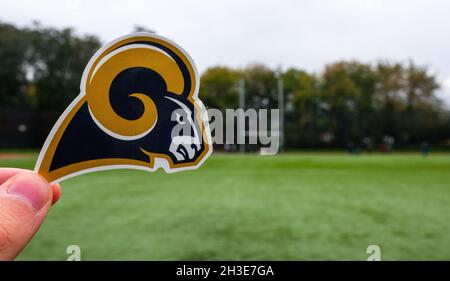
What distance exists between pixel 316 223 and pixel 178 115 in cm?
232

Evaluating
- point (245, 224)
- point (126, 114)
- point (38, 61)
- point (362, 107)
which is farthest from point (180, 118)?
point (362, 107)

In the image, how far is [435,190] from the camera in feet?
15.2

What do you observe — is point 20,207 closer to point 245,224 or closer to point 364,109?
point 245,224

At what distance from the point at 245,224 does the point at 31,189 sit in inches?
87.7

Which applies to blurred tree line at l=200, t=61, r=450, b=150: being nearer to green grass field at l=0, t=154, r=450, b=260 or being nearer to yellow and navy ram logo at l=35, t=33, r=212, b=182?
green grass field at l=0, t=154, r=450, b=260

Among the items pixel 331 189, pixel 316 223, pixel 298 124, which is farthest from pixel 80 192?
pixel 298 124

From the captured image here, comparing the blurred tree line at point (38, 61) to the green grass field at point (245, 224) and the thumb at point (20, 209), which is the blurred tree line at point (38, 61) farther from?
the thumb at point (20, 209)

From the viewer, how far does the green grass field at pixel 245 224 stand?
2.06 meters

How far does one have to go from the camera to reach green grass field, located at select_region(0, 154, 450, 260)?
2059 millimetres

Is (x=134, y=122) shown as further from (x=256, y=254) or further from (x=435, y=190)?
(x=435, y=190)

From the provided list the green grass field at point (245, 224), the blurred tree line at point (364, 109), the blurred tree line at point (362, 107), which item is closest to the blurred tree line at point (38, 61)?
the green grass field at point (245, 224)

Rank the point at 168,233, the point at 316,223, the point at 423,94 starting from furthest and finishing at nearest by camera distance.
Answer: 1. the point at 423,94
2. the point at 316,223
3. the point at 168,233

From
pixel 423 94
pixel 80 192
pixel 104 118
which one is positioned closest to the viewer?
pixel 104 118

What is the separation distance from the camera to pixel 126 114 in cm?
71
